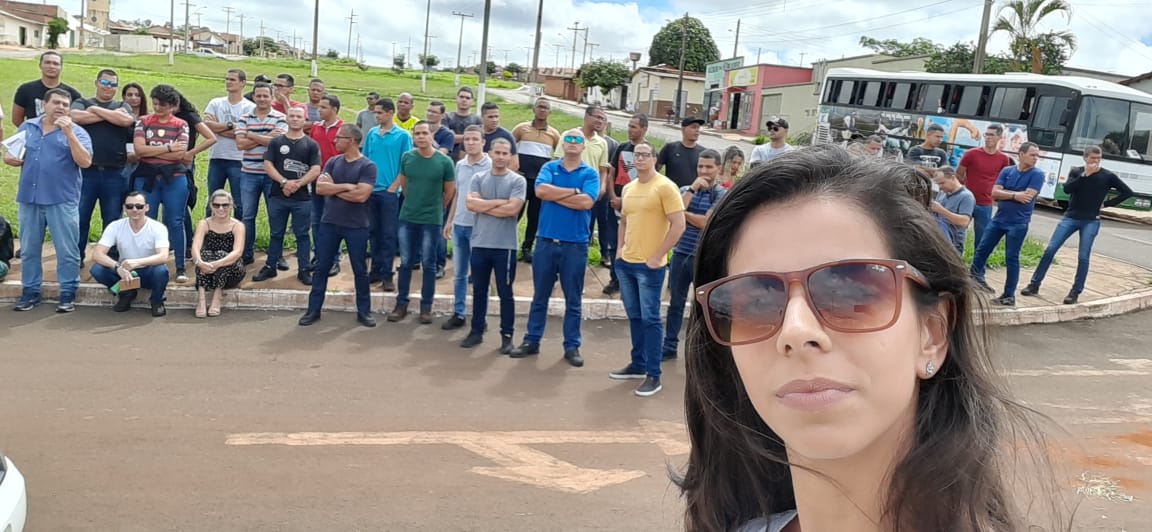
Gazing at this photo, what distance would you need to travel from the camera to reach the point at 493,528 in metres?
4.17

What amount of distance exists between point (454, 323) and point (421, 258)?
76cm

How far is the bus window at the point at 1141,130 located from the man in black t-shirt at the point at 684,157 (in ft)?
50.5

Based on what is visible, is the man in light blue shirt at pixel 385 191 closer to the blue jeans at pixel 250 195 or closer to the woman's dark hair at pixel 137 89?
the blue jeans at pixel 250 195

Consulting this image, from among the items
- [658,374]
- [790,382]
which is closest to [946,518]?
[790,382]

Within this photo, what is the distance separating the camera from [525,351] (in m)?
7.40

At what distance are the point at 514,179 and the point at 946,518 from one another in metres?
6.69

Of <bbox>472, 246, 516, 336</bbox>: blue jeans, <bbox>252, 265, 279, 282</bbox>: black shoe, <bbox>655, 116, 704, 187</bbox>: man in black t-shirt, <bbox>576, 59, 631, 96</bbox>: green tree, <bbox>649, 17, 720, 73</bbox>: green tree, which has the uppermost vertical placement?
<bbox>649, 17, 720, 73</bbox>: green tree

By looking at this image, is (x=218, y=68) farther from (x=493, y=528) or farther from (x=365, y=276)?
(x=493, y=528)

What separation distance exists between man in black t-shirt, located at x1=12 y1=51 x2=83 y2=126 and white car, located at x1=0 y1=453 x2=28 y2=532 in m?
6.02

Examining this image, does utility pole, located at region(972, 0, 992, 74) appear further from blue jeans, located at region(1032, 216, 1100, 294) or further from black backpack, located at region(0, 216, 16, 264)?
black backpack, located at region(0, 216, 16, 264)

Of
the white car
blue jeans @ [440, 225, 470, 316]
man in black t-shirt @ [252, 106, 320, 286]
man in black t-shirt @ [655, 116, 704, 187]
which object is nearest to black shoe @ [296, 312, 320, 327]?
man in black t-shirt @ [252, 106, 320, 286]

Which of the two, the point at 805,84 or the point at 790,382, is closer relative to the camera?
the point at 790,382

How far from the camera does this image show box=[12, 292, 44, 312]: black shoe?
7.77 m

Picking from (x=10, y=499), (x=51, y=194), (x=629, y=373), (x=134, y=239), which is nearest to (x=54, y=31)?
(x=51, y=194)
